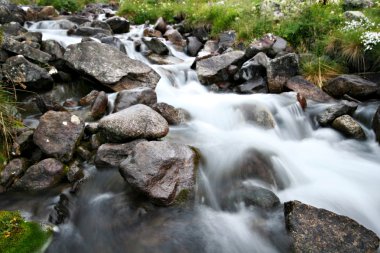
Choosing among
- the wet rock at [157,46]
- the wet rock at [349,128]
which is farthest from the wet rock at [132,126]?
the wet rock at [157,46]

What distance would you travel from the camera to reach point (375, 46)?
22.7 ft

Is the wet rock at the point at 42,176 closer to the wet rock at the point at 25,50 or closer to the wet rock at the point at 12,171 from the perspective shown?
the wet rock at the point at 12,171

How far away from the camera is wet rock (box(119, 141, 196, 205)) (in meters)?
3.88

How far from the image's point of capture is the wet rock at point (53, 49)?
7.28 metres

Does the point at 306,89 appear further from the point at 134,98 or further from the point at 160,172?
the point at 160,172

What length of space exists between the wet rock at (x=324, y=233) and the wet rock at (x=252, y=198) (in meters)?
0.37

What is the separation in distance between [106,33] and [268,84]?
19.9 ft

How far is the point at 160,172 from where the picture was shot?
3.94 m

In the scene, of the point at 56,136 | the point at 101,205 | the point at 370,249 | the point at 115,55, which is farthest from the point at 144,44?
the point at 370,249

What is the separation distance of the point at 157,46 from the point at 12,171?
259 inches

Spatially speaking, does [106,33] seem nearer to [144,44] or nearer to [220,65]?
[144,44]

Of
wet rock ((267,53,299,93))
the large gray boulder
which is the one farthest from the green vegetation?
wet rock ((267,53,299,93))

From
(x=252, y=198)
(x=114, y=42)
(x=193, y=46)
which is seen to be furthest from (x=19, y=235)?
(x=193, y=46)

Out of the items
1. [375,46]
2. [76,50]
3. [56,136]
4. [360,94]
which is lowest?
[56,136]
